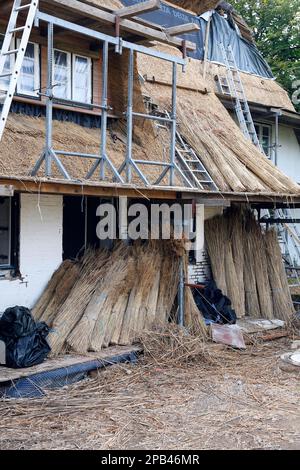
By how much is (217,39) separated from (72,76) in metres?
7.07

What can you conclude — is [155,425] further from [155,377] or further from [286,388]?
[286,388]

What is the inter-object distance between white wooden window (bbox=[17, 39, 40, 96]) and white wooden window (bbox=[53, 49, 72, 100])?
35 centimetres

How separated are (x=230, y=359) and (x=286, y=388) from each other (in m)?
1.27

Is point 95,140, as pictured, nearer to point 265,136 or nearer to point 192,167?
point 192,167

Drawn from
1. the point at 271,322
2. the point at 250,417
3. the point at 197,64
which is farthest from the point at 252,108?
the point at 250,417

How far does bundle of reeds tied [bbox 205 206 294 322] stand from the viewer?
429 inches

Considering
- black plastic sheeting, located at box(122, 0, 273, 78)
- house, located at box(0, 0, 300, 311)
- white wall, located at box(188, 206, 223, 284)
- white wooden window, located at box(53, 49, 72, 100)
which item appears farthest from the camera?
black plastic sheeting, located at box(122, 0, 273, 78)

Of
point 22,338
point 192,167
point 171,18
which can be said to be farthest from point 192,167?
point 171,18

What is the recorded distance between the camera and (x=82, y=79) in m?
9.62

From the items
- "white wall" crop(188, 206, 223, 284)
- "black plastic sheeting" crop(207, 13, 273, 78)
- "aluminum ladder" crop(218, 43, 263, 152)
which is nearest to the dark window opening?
"white wall" crop(188, 206, 223, 284)

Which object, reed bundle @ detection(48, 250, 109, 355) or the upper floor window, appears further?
the upper floor window

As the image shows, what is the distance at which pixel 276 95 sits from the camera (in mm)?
15945

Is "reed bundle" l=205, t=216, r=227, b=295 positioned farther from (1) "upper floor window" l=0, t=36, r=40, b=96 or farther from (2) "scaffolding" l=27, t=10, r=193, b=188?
(1) "upper floor window" l=0, t=36, r=40, b=96

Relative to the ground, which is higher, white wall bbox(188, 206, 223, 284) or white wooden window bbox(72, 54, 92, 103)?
white wooden window bbox(72, 54, 92, 103)
